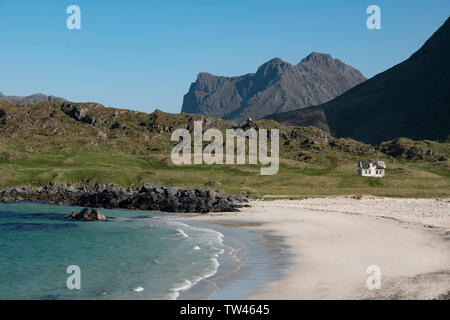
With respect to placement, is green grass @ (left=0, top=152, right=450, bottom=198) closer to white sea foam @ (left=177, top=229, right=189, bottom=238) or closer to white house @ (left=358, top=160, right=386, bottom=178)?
white house @ (left=358, top=160, right=386, bottom=178)

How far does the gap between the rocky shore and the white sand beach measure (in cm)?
2524

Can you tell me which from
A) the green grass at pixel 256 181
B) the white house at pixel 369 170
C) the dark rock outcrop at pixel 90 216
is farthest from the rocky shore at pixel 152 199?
the white house at pixel 369 170

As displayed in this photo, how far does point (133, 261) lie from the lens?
31359 millimetres

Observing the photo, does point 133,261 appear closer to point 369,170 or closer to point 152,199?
point 152,199

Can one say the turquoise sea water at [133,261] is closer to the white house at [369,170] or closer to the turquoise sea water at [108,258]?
the turquoise sea water at [108,258]

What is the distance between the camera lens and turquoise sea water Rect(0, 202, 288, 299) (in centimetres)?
→ 2253

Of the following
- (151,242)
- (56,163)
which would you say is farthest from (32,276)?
(56,163)

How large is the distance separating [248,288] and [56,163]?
159 metres

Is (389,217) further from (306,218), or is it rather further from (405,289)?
(405,289)

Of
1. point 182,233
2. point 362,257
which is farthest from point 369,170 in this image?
point 362,257

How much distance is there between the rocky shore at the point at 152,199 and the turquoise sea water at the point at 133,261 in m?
25.1

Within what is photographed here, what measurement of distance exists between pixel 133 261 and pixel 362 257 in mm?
16263

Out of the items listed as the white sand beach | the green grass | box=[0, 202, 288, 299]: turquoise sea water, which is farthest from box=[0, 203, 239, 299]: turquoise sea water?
the green grass
